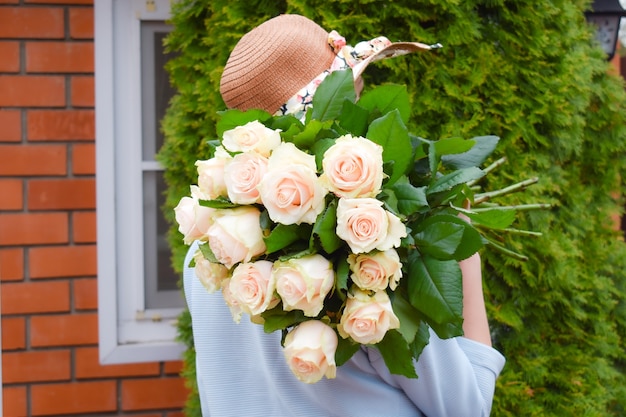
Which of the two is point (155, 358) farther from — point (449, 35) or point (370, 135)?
point (370, 135)

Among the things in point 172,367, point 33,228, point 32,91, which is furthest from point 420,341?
point 32,91

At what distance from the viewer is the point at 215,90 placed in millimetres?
2445

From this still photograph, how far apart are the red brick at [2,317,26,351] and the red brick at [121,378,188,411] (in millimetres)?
432

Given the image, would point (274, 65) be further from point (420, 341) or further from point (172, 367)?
point (172, 367)

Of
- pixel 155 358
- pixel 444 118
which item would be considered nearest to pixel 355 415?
pixel 444 118

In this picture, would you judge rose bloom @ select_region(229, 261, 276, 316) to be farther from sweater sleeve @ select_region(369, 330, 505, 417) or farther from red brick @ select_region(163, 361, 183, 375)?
red brick @ select_region(163, 361, 183, 375)

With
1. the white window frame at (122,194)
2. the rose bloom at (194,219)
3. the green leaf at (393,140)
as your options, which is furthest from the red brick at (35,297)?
the green leaf at (393,140)

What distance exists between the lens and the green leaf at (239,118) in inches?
47.6

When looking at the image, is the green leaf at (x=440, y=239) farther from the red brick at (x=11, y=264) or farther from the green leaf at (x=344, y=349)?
the red brick at (x=11, y=264)

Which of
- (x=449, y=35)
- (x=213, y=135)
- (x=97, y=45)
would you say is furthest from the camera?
(x=97, y=45)

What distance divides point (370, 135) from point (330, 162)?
118 mm

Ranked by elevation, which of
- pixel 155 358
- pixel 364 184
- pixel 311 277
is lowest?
pixel 155 358

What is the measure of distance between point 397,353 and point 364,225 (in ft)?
0.83

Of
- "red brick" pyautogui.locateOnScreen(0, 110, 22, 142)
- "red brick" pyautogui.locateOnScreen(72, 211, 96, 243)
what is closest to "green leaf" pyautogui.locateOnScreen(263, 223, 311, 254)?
"red brick" pyautogui.locateOnScreen(72, 211, 96, 243)
